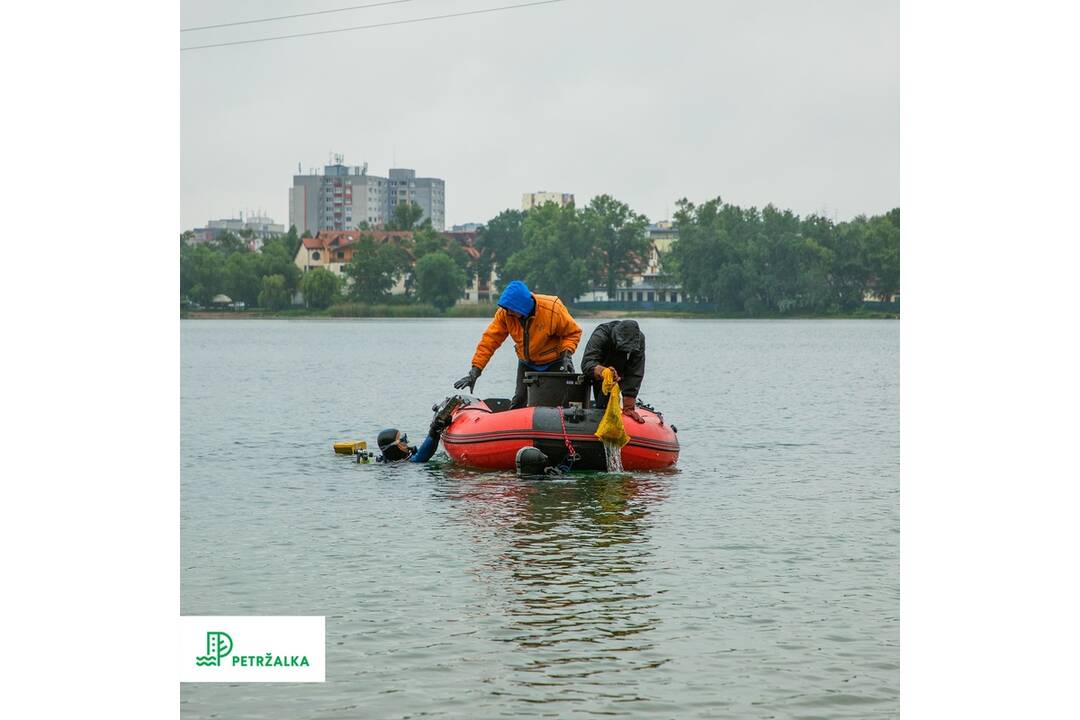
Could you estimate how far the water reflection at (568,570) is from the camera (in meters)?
7.72

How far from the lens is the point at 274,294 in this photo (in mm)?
98438

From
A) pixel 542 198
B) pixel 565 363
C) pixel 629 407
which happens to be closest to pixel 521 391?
pixel 565 363

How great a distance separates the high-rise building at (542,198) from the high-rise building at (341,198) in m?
11.2

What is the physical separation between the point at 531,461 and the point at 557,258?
365ft

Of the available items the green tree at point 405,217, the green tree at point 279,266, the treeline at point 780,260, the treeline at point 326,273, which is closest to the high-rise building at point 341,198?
the green tree at point 405,217

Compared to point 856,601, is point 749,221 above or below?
above

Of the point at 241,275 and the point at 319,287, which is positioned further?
the point at 319,287

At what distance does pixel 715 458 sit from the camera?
18281mm

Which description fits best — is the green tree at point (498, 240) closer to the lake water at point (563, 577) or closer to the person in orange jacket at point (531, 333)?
the lake water at point (563, 577)

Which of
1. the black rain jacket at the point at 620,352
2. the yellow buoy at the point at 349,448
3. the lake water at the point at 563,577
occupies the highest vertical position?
the black rain jacket at the point at 620,352

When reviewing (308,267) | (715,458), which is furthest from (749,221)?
(715,458)

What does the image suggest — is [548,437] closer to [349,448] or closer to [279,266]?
[349,448]
